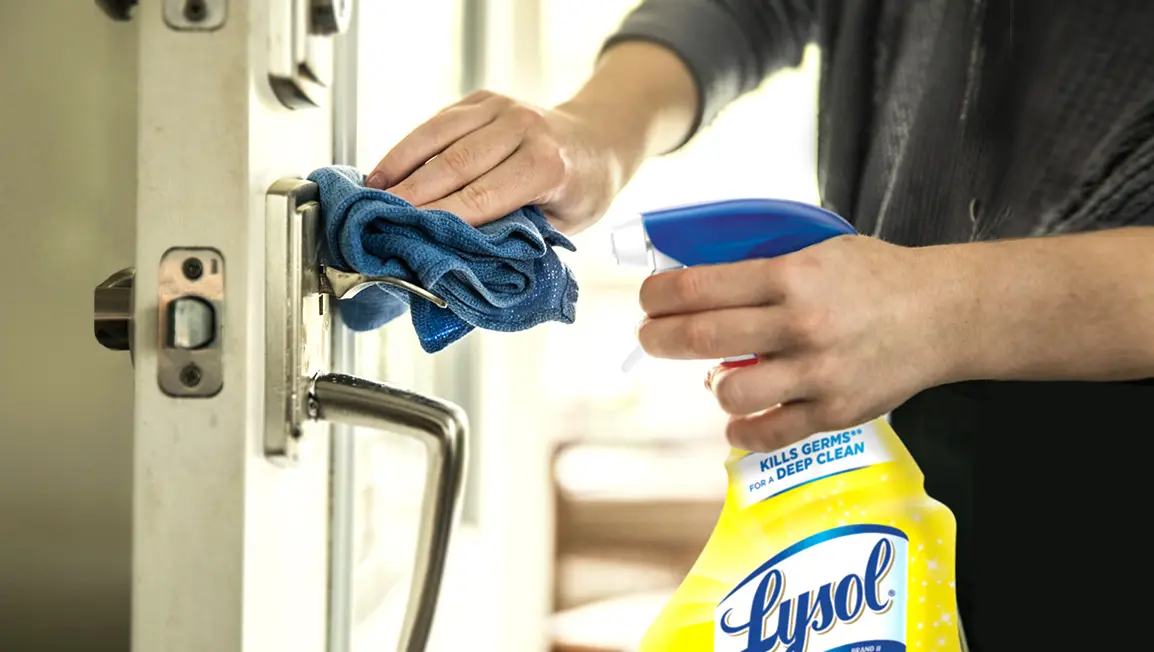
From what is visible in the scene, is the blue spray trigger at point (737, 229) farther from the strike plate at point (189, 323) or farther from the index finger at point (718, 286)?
the strike plate at point (189, 323)

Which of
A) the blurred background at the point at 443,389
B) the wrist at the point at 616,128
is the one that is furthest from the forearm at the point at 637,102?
the blurred background at the point at 443,389

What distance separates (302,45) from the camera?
1.08ft

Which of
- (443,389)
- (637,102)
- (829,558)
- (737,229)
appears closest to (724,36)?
(637,102)

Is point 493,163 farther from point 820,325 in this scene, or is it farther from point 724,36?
point 724,36

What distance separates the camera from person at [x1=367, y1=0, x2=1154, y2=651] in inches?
14.2

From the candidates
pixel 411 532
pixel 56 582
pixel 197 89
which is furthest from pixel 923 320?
pixel 411 532

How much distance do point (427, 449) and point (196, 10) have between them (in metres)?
0.19

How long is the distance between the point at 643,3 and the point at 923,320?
363 millimetres

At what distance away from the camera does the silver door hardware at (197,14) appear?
0.29m

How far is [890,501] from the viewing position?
1.51ft

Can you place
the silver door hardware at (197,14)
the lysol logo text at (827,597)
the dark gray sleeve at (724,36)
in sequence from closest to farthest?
the silver door hardware at (197,14), the lysol logo text at (827,597), the dark gray sleeve at (724,36)

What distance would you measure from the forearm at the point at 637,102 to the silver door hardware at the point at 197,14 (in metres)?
0.24

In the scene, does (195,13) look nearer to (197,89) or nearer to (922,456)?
(197,89)

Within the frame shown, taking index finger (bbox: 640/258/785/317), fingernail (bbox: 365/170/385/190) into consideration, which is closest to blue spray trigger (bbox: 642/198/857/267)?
index finger (bbox: 640/258/785/317)
